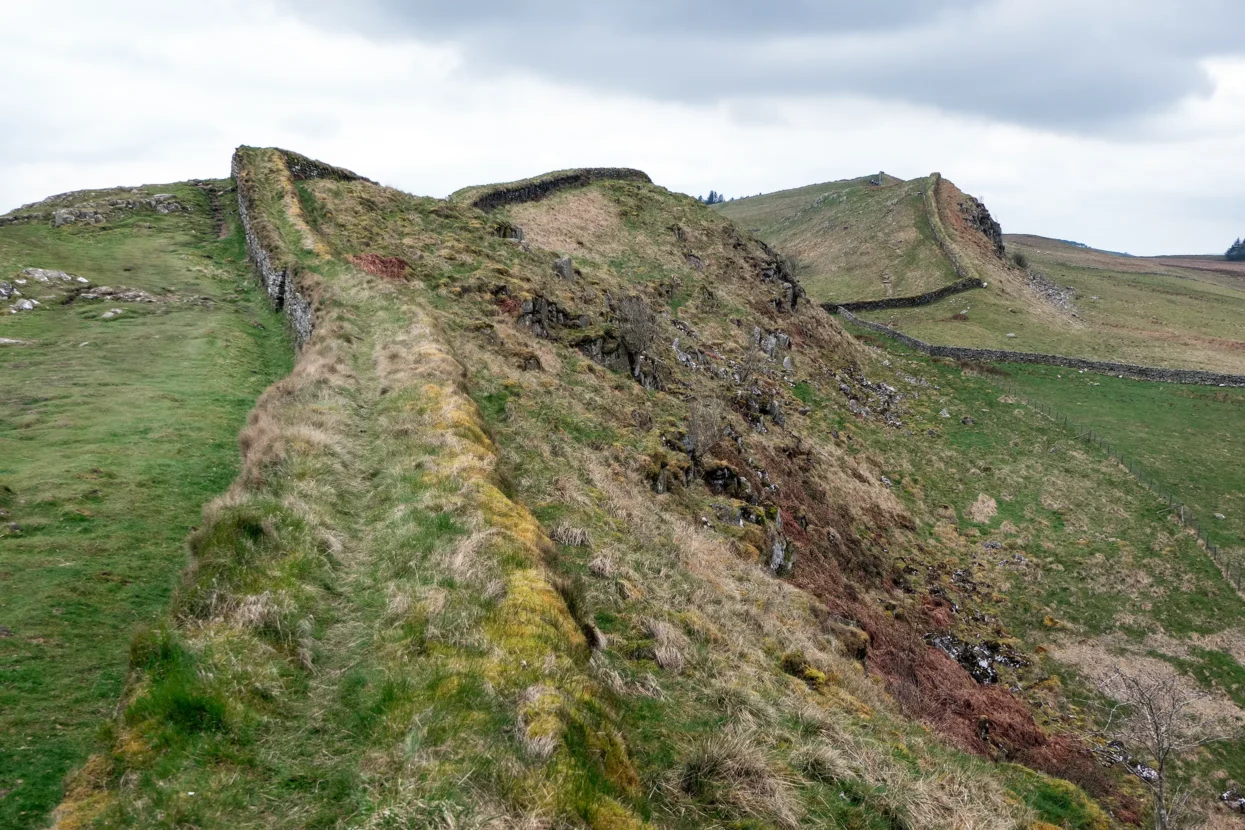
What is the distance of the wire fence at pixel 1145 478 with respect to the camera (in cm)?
3131

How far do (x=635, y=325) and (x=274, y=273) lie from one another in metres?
16.8

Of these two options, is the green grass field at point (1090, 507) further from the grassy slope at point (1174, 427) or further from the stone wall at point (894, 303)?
the stone wall at point (894, 303)

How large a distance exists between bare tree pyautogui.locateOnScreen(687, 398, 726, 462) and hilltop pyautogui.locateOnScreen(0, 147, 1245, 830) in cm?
21

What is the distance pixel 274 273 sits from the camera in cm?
2900

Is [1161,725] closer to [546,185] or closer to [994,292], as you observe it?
[546,185]

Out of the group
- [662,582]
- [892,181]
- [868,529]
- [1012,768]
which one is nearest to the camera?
[1012,768]

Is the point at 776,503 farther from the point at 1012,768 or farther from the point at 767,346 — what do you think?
the point at 767,346

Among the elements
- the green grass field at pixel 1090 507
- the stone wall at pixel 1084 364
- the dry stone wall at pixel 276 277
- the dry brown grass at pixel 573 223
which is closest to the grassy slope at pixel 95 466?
the dry stone wall at pixel 276 277

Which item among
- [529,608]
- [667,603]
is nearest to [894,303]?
[667,603]

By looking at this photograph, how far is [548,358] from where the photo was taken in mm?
28469

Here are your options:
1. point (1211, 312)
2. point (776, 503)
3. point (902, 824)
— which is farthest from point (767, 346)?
point (1211, 312)

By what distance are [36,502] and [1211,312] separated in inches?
4600

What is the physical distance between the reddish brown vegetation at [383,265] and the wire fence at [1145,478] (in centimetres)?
4100

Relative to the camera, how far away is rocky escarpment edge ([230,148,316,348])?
24767mm
